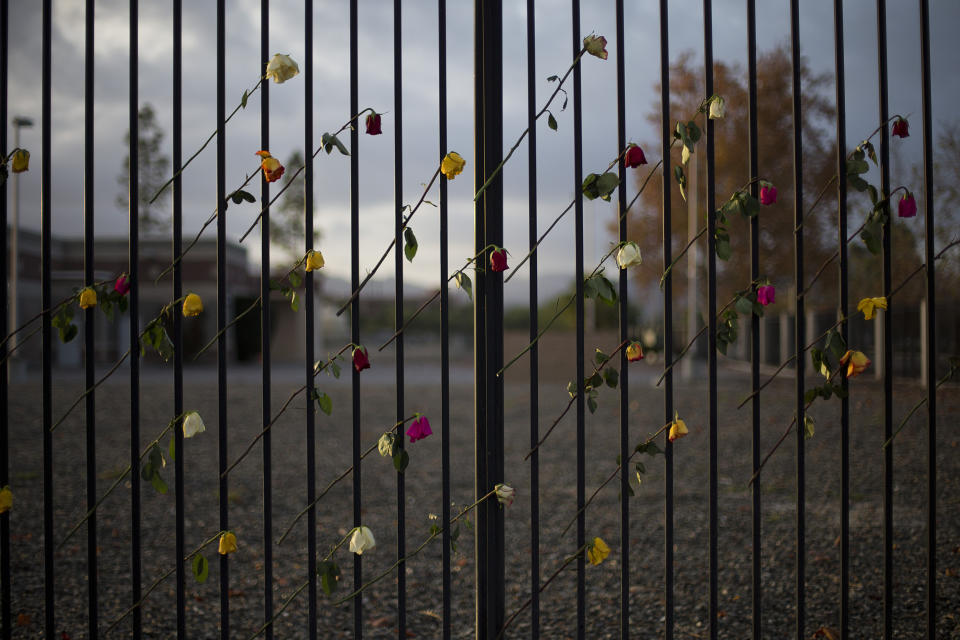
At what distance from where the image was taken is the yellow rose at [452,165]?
1.71m

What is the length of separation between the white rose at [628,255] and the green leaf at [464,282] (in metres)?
0.39

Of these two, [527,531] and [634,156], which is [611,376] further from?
[527,531]

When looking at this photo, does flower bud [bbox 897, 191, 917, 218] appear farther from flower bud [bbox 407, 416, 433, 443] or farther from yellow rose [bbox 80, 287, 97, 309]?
yellow rose [bbox 80, 287, 97, 309]

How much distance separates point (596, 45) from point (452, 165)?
1.60 feet

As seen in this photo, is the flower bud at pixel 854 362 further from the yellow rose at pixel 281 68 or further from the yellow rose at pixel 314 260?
the yellow rose at pixel 281 68

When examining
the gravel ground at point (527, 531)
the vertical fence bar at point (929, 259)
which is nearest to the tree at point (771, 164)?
the gravel ground at point (527, 531)

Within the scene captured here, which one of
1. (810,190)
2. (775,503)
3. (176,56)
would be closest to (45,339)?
(176,56)

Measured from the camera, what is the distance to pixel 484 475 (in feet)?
5.86

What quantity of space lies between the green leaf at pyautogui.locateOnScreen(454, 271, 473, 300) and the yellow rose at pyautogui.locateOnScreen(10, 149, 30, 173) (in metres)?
1.18

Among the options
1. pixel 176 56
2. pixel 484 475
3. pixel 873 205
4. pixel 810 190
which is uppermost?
pixel 810 190

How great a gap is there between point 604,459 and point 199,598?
182 inches

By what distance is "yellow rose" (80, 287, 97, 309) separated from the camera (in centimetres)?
170

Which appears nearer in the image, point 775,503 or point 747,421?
point 775,503

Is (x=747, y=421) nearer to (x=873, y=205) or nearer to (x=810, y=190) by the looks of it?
(x=810, y=190)
